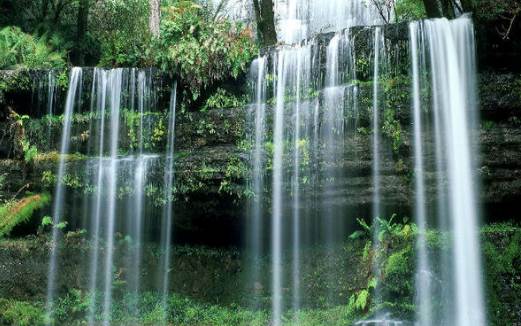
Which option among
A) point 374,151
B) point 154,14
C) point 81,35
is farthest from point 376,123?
point 81,35

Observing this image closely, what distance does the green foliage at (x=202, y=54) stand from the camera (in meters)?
10.9

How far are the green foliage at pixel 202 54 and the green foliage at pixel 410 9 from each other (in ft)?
16.7

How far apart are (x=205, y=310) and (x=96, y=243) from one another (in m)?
2.70

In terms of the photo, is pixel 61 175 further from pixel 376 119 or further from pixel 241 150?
pixel 376 119

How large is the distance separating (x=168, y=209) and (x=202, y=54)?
10.7ft

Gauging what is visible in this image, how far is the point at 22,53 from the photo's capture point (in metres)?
12.5

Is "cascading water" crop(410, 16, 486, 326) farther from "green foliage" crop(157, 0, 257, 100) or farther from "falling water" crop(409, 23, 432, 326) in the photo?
"green foliage" crop(157, 0, 257, 100)

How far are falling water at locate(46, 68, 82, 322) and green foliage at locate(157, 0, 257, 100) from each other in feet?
6.19

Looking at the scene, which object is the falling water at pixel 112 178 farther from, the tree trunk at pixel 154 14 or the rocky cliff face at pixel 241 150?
the tree trunk at pixel 154 14

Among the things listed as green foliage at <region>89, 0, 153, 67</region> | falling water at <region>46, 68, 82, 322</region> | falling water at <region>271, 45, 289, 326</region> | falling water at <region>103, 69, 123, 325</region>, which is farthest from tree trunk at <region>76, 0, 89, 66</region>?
falling water at <region>271, 45, 289, 326</region>

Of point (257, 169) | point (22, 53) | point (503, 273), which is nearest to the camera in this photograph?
point (503, 273)

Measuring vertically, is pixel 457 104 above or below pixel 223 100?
below

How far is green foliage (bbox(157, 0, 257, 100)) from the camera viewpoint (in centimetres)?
1089

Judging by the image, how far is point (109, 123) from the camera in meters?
11.3
